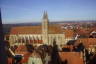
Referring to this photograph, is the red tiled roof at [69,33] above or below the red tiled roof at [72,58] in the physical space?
above

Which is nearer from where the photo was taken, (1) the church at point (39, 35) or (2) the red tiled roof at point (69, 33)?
(2) the red tiled roof at point (69, 33)

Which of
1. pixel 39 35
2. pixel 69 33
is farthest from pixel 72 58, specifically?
pixel 39 35

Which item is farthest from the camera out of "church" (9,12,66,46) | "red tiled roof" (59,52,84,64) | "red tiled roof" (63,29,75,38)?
"church" (9,12,66,46)

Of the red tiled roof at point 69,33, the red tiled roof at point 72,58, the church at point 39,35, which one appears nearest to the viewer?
the red tiled roof at point 72,58

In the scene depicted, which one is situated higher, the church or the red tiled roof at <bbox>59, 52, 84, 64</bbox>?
the church

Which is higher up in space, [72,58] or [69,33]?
[69,33]

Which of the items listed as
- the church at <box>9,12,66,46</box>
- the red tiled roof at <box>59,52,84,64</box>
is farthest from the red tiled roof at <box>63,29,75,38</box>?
Result: the red tiled roof at <box>59,52,84,64</box>

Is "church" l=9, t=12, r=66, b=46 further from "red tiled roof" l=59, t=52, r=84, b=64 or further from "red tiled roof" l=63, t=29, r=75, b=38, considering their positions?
"red tiled roof" l=59, t=52, r=84, b=64

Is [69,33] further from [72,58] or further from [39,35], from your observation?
[72,58]

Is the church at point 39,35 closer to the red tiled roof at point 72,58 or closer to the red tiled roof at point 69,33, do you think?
the red tiled roof at point 69,33


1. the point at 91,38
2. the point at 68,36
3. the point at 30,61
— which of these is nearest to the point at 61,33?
the point at 68,36

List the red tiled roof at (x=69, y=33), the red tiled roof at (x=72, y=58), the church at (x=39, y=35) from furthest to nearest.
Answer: the church at (x=39, y=35) < the red tiled roof at (x=69, y=33) < the red tiled roof at (x=72, y=58)

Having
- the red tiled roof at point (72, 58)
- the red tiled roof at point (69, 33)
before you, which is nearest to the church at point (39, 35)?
the red tiled roof at point (69, 33)
